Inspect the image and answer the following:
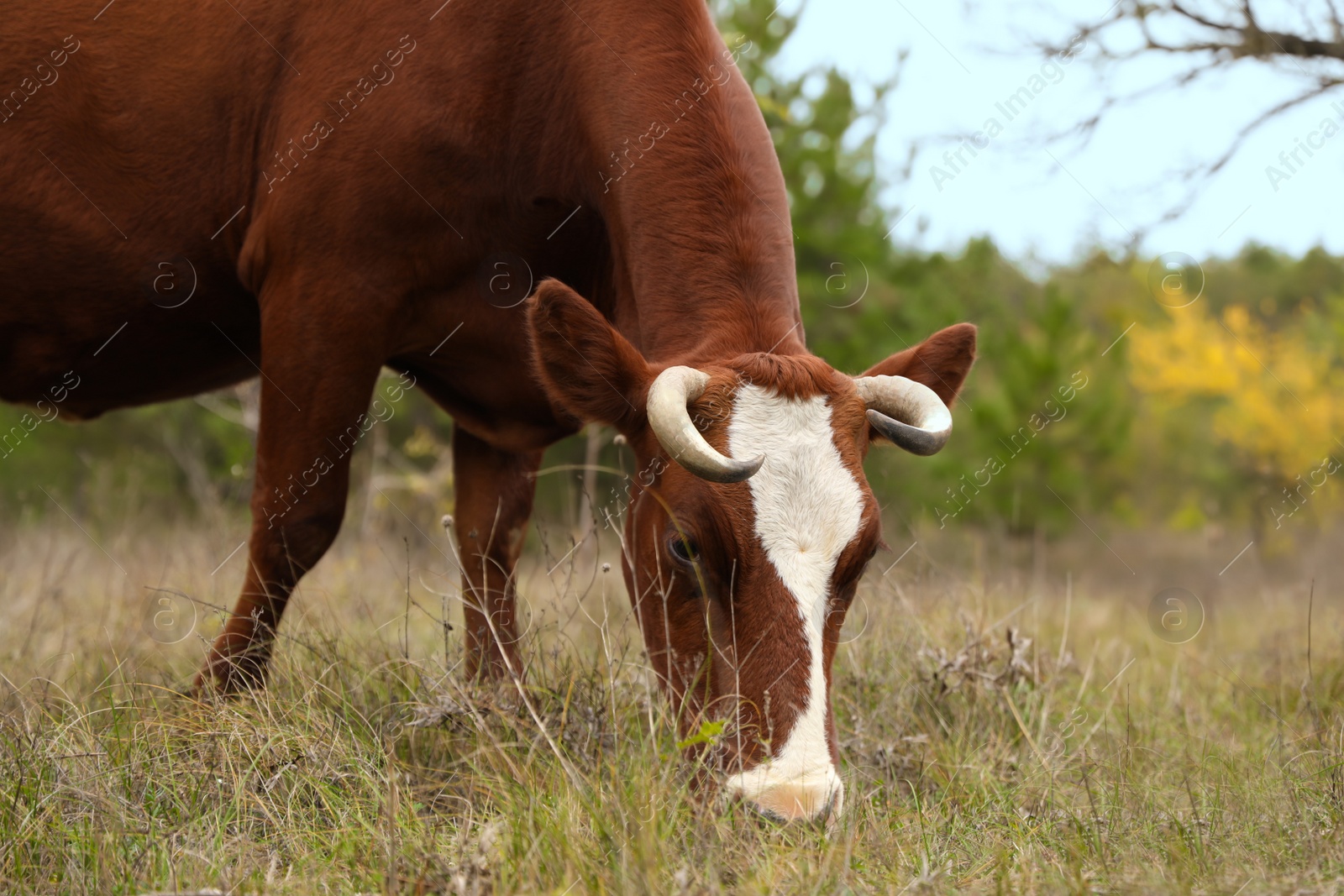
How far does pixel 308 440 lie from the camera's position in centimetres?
374

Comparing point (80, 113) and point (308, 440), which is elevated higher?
point (80, 113)

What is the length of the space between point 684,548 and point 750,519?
27cm

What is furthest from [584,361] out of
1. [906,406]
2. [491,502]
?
[491,502]

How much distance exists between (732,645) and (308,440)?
1703 mm

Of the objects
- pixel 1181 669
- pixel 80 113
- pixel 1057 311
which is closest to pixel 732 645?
pixel 80 113

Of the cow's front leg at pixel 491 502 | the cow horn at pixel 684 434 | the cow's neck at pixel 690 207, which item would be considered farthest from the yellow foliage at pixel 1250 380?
the cow horn at pixel 684 434

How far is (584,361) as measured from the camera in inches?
124

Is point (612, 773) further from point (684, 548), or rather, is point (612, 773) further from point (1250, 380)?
point (1250, 380)

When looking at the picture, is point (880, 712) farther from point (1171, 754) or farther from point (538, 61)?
point (538, 61)

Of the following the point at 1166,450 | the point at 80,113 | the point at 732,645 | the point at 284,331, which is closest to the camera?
the point at 732,645

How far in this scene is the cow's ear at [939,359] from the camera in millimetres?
3578

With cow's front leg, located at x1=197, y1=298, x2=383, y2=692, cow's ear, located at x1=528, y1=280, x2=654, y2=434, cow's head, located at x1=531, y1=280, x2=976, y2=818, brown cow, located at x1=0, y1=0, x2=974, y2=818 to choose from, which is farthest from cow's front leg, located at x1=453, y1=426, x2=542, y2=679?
cow's head, located at x1=531, y1=280, x2=976, y2=818

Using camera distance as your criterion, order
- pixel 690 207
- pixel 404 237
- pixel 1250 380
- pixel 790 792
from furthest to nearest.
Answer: pixel 1250 380 < pixel 404 237 < pixel 690 207 < pixel 790 792

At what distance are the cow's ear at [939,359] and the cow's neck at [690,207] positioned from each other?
1.14ft
